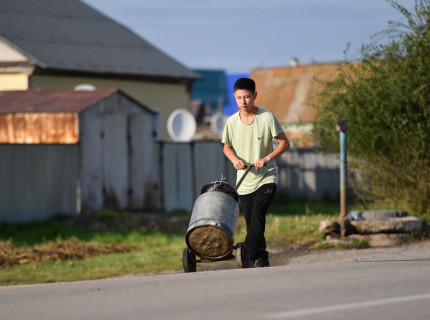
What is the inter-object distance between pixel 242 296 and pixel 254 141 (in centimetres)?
289

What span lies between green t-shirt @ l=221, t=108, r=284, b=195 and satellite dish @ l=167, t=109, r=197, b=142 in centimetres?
1836

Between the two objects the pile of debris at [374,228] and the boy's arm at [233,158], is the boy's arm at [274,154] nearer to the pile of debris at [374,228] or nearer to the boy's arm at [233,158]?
the boy's arm at [233,158]

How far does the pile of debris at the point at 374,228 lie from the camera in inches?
558

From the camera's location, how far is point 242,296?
7.36 m

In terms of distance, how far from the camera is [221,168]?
24.9m

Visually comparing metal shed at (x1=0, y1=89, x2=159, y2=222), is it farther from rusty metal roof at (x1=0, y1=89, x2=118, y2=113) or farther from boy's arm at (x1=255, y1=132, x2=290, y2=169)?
boy's arm at (x1=255, y1=132, x2=290, y2=169)

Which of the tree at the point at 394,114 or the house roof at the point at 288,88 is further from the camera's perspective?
the house roof at the point at 288,88

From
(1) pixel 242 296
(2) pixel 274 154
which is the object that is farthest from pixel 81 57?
(1) pixel 242 296

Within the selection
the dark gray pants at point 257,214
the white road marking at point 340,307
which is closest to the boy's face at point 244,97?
the dark gray pants at point 257,214

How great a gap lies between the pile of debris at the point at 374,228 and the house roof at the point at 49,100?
8.03 metres

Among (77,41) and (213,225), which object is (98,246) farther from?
(77,41)

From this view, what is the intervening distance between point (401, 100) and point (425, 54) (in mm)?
886

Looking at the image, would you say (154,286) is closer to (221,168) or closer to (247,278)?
(247,278)

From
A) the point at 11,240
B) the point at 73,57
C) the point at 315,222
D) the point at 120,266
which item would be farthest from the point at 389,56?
the point at 73,57
